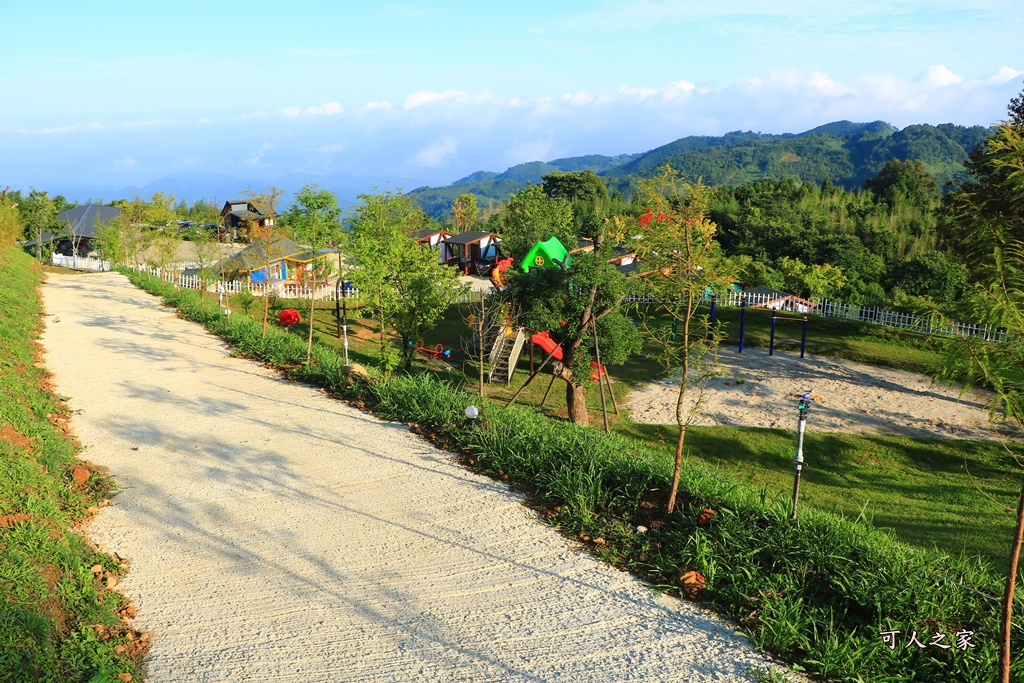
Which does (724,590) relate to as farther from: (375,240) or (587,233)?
(587,233)

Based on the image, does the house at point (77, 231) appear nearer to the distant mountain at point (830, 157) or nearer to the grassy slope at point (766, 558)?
the grassy slope at point (766, 558)

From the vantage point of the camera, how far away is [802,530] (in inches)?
243

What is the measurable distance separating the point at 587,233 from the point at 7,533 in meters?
40.1

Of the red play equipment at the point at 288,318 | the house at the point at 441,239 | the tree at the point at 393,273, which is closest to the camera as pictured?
the tree at the point at 393,273

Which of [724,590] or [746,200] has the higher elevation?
[746,200]

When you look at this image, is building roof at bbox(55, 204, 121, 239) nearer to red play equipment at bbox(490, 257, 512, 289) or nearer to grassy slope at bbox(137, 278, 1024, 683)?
red play equipment at bbox(490, 257, 512, 289)

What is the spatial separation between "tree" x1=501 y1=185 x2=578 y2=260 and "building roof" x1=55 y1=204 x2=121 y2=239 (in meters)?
28.5

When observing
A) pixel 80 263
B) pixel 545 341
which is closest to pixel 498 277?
pixel 545 341

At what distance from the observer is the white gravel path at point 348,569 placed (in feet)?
16.5

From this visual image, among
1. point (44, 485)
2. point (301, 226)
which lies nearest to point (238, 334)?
point (301, 226)

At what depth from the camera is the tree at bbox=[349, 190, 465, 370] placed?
50.6 ft

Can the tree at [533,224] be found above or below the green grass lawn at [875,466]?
above

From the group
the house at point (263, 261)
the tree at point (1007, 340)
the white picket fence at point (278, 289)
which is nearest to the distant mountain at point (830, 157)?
the house at point (263, 261)

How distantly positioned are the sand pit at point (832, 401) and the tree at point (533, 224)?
537 centimetres
